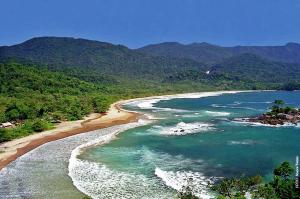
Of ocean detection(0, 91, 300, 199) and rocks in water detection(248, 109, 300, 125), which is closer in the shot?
ocean detection(0, 91, 300, 199)

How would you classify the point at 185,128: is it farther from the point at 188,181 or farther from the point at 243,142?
the point at 188,181

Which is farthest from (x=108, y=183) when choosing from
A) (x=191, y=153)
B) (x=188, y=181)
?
(x=191, y=153)

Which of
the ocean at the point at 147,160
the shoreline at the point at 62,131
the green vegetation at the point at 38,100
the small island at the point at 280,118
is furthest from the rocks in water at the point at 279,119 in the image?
the green vegetation at the point at 38,100

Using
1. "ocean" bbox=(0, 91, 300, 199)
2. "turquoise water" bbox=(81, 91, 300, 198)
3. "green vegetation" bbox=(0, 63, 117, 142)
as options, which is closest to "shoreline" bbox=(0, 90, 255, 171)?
"ocean" bbox=(0, 91, 300, 199)

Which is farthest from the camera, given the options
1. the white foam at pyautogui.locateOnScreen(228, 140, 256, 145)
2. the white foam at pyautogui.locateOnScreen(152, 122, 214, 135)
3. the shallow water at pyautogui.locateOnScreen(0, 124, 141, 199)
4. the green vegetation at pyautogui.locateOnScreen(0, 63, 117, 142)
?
the green vegetation at pyautogui.locateOnScreen(0, 63, 117, 142)

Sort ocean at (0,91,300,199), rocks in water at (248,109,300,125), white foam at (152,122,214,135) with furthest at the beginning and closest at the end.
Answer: rocks in water at (248,109,300,125) → white foam at (152,122,214,135) → ocean at (0,91,300,199)

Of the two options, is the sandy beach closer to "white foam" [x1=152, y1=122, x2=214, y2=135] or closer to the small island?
"white foam" [x1=152, y1=122, x2=214, y2=135]
